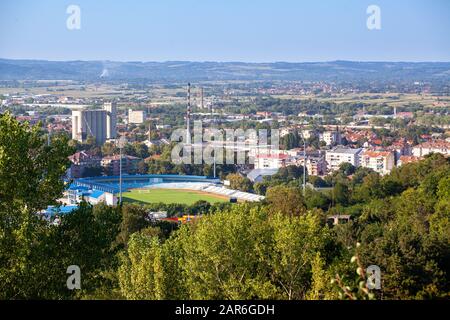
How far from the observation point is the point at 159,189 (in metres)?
18.3

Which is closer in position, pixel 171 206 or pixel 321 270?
pixel 321 270

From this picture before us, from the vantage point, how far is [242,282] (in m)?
4.14

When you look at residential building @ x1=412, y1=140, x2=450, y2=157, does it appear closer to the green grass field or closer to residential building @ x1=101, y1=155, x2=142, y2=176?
the green grass field

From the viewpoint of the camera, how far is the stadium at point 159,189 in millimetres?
15849

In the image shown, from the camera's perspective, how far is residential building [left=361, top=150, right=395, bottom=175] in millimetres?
20500

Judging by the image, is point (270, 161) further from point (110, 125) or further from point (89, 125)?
point (110, 125)

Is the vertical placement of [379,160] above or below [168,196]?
above

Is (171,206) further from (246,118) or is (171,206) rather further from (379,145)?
(246,118)

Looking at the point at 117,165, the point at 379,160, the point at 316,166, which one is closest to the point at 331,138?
the point at 379,160

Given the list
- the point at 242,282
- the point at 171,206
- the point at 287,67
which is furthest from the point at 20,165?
the point at 287,67

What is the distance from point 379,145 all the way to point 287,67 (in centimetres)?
2472

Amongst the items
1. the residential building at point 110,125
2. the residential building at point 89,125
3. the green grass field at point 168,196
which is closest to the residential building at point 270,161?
the green grass field at point 168,196

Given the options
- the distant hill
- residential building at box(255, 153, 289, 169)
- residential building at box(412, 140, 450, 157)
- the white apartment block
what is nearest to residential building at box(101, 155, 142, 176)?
residential building at box(255, 153, 289, 169)

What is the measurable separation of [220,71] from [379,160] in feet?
98.9
